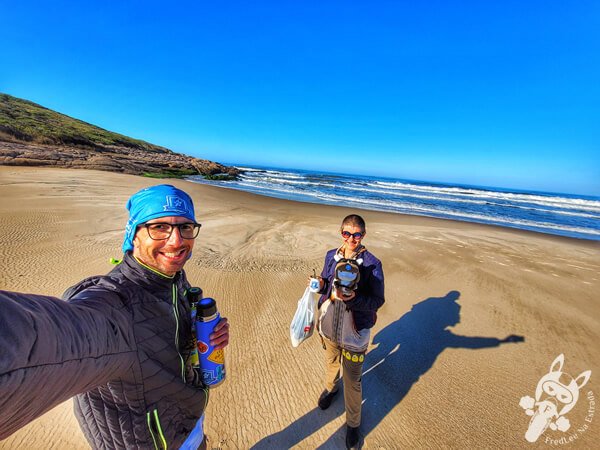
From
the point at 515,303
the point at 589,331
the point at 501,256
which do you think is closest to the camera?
the point at 589,331

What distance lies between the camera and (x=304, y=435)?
9.27ft

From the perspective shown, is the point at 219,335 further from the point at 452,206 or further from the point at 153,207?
the point at 452,206

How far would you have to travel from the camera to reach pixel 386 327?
193 inches

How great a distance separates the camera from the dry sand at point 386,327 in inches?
117

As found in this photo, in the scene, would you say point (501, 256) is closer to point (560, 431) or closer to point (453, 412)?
point (560, 431)

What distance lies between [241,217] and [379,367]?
9.35 meters

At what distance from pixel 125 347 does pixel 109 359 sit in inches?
3.5

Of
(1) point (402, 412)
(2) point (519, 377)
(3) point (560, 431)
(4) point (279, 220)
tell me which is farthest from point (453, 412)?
(4) point (279, 220)

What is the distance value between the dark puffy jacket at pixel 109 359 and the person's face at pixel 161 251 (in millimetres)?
96

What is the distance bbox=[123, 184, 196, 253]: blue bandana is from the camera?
161 centimetres

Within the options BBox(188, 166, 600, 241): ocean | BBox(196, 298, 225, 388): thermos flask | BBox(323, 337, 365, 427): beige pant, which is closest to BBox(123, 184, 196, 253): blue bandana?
BBox(196, 298, 225, 388): thermos flask

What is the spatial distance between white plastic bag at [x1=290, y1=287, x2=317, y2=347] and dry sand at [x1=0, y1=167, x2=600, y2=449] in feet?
2.89

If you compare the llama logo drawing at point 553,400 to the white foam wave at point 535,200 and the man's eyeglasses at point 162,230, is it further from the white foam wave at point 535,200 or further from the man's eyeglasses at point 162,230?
the white foam wave at point 535,200

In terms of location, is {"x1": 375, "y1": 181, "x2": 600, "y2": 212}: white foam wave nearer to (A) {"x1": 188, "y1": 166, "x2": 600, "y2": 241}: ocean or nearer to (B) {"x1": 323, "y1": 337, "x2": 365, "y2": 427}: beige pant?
(A) {"x1": 188, "y1": 166, "x2": 600, "y2": 241}: ocean
